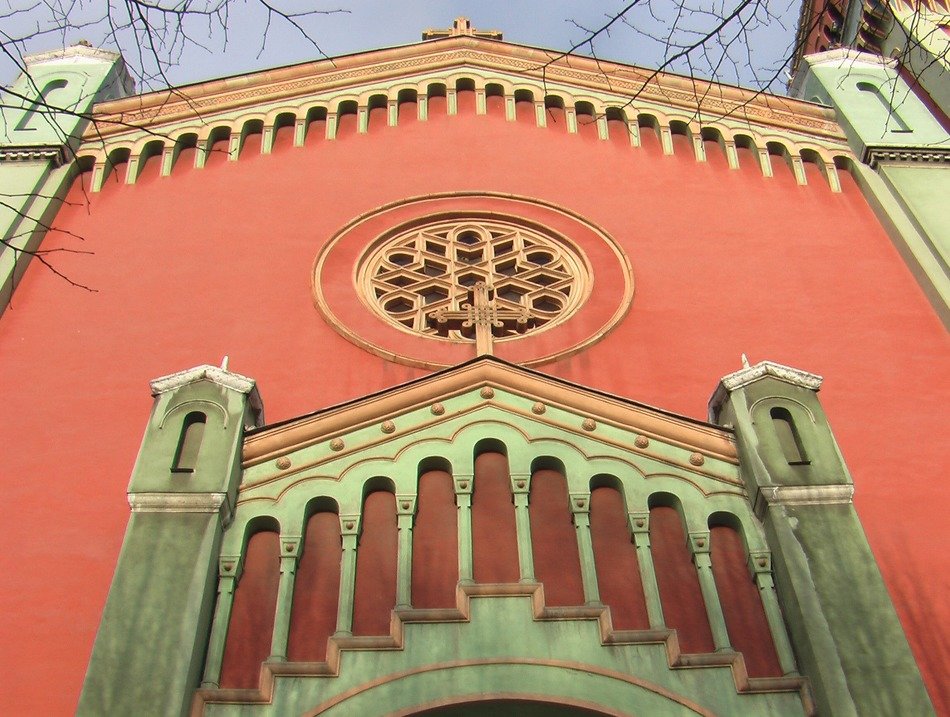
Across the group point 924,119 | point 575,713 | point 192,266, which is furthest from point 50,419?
point 924,119

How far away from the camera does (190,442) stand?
708 cm

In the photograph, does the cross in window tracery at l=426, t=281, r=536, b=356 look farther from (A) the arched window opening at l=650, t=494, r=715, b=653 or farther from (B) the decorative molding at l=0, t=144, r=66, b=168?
(B) the decorative molding at l=0, t=144, r=66, b=168

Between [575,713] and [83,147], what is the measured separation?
32.6 feet

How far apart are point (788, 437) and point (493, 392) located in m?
1.88

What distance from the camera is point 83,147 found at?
13211 mm

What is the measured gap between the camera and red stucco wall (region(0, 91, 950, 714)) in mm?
8266

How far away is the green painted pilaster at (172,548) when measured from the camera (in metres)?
A: 5.67

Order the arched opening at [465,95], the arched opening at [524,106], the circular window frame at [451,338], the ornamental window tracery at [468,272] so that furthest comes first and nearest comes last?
the arched opening at [465,95], the arched opening at [524,106], the ornamental window tracery at [468,272], the circular window frame at [451,338]

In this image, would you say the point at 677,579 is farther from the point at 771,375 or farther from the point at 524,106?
the point at 524,106

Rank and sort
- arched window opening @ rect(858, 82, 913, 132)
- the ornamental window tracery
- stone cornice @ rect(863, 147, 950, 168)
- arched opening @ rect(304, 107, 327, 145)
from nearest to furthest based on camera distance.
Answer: the ornamental window tracery, stone cornice @ rect(863, 147, 950, 168), arched opening @ rect(304, 107, 327, 145), arched window opening @ rect(858, 82, 913, 132)

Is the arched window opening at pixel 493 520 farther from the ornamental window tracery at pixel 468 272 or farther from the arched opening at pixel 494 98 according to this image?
the arched opening at pixel 494 98

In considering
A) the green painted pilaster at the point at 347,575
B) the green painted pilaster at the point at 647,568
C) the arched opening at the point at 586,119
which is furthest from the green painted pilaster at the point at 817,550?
the arched opening at the point at 586,119

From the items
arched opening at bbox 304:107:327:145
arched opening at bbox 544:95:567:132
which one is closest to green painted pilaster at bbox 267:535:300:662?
arched opening at bbox 304:107:327:145

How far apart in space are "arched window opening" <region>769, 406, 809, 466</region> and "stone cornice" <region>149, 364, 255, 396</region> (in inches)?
132
